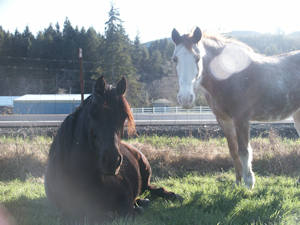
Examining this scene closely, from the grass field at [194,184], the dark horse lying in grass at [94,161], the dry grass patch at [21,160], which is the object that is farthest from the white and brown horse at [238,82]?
the dry grass patch at [21,160]

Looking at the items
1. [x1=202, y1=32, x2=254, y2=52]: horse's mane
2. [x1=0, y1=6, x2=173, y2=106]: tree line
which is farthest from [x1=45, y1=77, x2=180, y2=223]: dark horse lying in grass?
[x1=0, y1=6, x2=173, y2=106]: tree line

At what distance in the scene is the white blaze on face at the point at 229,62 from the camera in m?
4.17

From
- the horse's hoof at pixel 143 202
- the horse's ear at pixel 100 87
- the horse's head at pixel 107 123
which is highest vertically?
the horse's ear at pixel 100 87

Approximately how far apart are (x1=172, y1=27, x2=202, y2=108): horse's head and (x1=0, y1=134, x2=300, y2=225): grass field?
1436 millimetres

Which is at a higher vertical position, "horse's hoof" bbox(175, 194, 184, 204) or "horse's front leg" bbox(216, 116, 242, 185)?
"horse's front leg" bbox(216, 116, 242, 185)

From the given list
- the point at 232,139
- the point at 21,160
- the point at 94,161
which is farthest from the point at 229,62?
the point at 21,160

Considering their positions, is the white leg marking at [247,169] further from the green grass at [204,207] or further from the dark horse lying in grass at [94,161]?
the dark horse lying in grass at [94,161]

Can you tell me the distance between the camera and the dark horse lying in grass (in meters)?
2.45

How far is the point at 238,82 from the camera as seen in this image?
4.07m

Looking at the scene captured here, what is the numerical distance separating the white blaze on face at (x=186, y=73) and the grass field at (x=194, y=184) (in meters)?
1.44

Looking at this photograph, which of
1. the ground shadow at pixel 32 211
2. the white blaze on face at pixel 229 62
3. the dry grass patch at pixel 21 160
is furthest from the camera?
the dry grass patch at pixel 21 160

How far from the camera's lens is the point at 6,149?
598cm

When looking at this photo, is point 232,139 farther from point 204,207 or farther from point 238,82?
point 204,207

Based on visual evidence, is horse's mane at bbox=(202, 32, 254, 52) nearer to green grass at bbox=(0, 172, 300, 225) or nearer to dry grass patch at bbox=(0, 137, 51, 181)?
green grass at bbox=(0, 172, 300, 225)
